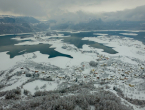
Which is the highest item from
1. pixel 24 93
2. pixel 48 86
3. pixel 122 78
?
pixel 24 93

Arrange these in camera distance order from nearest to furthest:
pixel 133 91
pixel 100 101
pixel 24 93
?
pixel 100 101 → pixel 24 93 → pixel 133 91

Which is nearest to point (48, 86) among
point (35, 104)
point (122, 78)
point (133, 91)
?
point (35, 104)

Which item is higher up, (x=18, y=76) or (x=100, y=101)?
(x=100, y=101)

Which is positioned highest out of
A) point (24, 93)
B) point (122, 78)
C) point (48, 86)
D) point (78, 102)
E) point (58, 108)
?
point (58, 108)

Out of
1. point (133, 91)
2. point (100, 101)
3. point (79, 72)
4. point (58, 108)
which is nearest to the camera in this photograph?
point (58, 108)

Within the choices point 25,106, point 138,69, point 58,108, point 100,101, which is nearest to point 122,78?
point 138,69

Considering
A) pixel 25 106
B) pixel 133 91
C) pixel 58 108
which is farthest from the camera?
pixel 133 91

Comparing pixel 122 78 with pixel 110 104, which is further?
pixel 122 78

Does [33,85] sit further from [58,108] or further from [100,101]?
[100,101]

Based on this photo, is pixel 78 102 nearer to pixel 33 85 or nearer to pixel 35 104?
pixel 35 104
